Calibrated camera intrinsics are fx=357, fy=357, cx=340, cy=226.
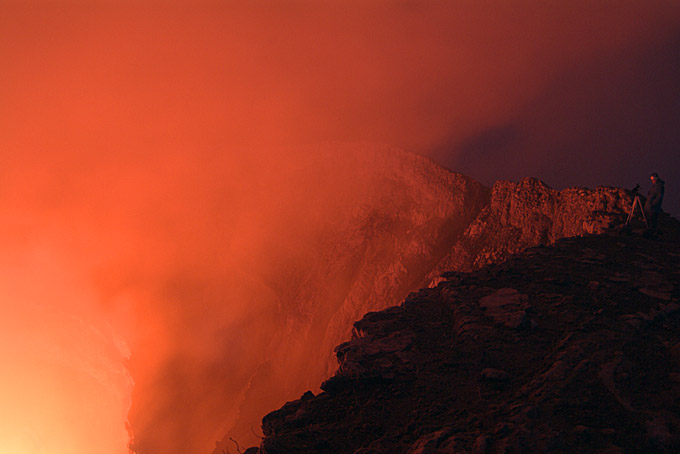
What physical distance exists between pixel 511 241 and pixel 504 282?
2457 centimetres

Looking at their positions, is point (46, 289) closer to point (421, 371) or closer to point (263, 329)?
point (263, 329)

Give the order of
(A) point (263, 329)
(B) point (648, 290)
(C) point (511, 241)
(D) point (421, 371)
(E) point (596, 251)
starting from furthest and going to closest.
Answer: (A) point (263, 329) < (C) point (511, 241) < (E) point (596, 251) < (B) point (648, 290) < (D) point (421, 371)

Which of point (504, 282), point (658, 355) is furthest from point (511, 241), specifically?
point (658, 355)

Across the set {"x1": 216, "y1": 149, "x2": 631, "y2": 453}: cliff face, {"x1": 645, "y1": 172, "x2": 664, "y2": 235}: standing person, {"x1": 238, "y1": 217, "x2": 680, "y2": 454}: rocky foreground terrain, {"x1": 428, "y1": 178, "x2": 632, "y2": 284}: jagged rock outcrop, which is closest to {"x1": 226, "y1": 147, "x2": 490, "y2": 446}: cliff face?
{"x1": 216, "y1": 149, "x2": 631, "y2": 453}: cliff face

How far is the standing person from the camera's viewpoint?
51.8 ft

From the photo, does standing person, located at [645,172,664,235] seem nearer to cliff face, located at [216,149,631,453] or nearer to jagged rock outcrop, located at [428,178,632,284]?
jagged rock outcrop, located at [428,178,632,284]

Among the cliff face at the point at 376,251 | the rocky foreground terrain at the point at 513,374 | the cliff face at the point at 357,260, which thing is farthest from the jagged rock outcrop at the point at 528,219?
the rocky foreground terrain at the point at 513,374

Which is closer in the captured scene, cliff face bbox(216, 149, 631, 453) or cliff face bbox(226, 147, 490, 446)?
cliff face bbox(216, 149, 631, 453)

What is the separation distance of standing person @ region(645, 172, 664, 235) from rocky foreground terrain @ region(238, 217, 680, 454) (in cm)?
378

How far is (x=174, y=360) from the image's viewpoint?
63312 mm

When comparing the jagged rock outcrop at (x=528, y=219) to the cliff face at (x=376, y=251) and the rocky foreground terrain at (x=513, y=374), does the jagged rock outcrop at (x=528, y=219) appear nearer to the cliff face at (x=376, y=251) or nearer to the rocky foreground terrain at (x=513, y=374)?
the cliff face at (x=376, y=251)

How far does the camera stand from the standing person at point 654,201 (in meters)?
15.8

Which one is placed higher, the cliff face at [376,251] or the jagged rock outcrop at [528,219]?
the cliff face at [376,251]

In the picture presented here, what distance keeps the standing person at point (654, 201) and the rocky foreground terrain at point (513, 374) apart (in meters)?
3.78
